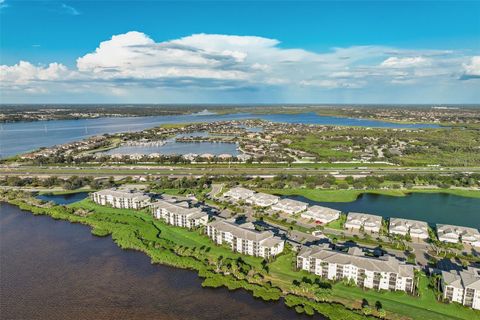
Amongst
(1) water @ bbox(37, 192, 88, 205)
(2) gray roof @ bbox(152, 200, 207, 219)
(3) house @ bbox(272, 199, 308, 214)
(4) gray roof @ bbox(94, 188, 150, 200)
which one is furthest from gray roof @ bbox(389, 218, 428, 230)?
(1) water @ bbox(37, 192, 88, 205)

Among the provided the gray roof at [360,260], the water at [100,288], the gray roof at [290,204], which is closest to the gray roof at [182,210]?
the water at [100,288]

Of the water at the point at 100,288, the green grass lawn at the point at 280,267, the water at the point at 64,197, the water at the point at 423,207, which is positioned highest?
the green grass lawn at the point at 280,267

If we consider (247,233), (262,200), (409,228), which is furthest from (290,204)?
(409,228)

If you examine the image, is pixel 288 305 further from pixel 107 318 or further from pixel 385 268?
pixel 107 318

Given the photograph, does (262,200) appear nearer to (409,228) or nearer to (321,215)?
(321,215)

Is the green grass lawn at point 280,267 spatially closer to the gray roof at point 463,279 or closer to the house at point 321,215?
the gray roof at point 463,279

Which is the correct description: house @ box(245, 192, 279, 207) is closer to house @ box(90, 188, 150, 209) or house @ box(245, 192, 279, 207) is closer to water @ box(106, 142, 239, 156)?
house @ box(90, 188, 150, 209)

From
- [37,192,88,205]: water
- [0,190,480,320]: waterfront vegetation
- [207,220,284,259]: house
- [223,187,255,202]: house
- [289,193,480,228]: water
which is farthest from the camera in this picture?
[37,192,88,205]: water

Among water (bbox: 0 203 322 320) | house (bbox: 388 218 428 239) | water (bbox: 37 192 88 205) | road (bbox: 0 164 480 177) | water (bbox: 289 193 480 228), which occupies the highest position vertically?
house (bbox: 388 218 428 239)
